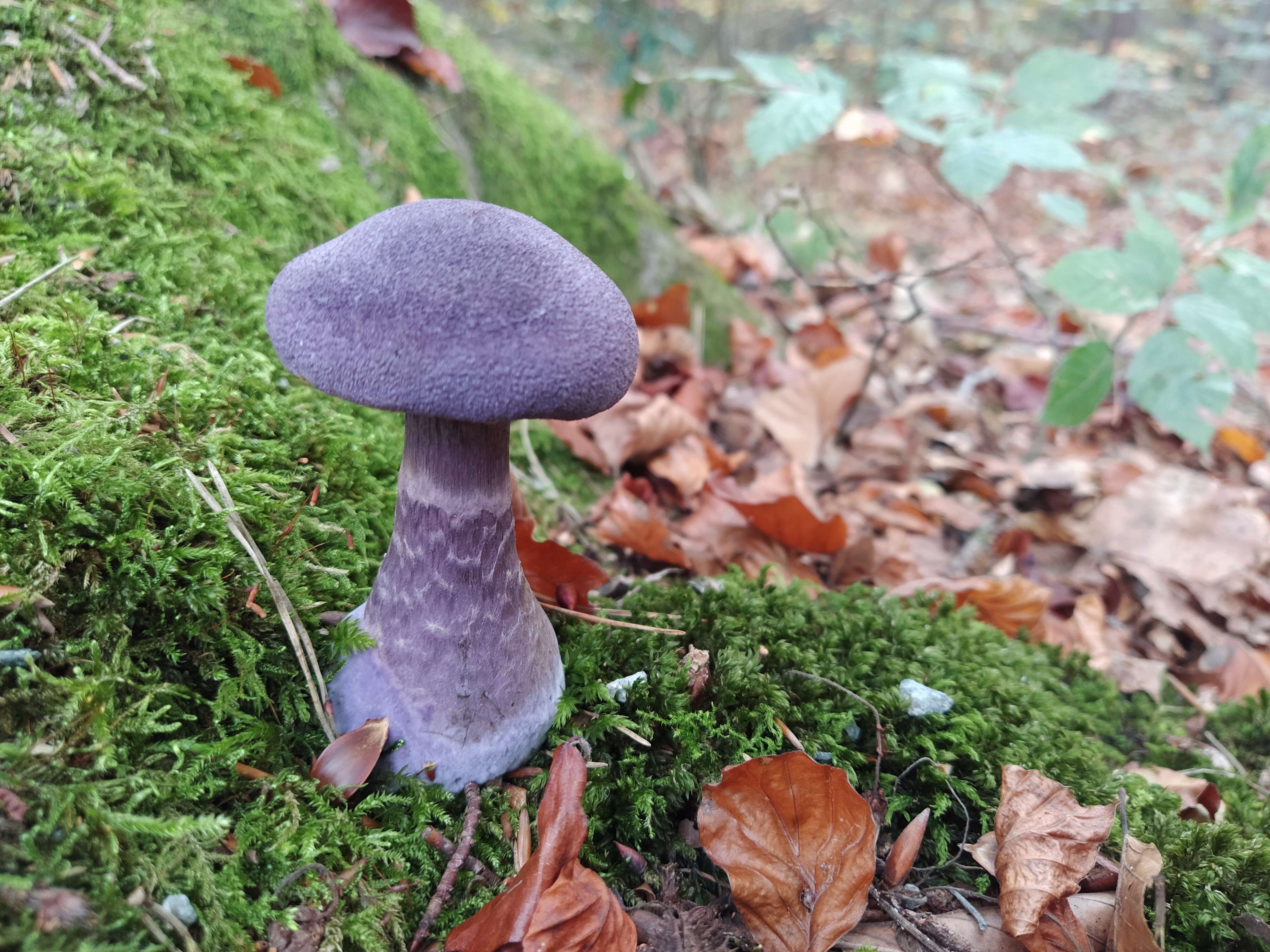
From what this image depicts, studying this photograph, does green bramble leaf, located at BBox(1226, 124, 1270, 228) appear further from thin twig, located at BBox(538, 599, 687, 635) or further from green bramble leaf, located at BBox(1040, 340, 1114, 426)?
thin twig, located at BBox(538, 599, 687, 635)

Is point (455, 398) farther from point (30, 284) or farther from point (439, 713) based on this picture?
point (30, 284)

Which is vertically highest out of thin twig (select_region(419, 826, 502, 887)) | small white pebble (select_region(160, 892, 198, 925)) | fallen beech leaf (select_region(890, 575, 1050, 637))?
small white pebble (select_region(160, 892, 198, 925))

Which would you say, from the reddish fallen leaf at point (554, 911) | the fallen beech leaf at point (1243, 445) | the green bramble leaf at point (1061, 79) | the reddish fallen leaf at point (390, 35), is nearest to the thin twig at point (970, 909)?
the reddish fallen leaf at point (554, 911)

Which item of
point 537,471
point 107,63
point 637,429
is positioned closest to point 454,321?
point 537,471

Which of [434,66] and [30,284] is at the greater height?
[434,66]

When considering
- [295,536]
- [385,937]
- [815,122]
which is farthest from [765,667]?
[815,122]

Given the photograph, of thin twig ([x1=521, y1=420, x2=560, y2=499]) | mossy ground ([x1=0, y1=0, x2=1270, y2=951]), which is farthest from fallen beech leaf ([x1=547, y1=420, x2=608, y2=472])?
mossy ground ([x1=0, y1=0, x2=1270, y2=951])
